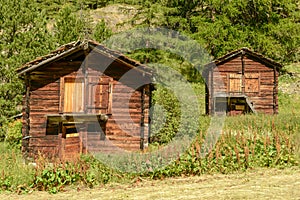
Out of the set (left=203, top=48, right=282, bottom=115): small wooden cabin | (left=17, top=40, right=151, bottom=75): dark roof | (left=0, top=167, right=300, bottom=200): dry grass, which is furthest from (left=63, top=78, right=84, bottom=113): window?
(left=203, top=48, right=282, bottom=115): small wooden cabin

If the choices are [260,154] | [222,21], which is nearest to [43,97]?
[260,154]

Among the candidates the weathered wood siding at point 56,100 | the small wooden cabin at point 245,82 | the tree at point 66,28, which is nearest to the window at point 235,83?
the small wooden cabin at point 245,82

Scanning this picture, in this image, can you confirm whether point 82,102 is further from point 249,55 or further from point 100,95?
point 249,55

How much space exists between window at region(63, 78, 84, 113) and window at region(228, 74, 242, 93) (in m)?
13.7

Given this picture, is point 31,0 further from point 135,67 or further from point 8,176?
point 8,176

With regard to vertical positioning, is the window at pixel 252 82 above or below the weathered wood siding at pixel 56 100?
above

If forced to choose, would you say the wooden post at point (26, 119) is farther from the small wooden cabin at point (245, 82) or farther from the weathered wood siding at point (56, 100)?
the small wooden cabin at point (245, 82)

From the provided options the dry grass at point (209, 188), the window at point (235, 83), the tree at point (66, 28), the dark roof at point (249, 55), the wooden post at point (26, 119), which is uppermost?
the tree at point (66, 28)

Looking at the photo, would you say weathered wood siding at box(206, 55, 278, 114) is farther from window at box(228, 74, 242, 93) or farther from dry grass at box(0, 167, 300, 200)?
dry grass at box(0, 167, 300, 200)

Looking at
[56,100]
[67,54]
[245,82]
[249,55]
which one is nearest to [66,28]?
[67,54]

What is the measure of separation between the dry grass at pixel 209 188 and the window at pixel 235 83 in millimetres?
15301

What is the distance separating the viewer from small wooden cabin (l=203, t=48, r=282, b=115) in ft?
87.5

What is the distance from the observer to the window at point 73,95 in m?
16.5

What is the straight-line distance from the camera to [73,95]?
54.4ft
